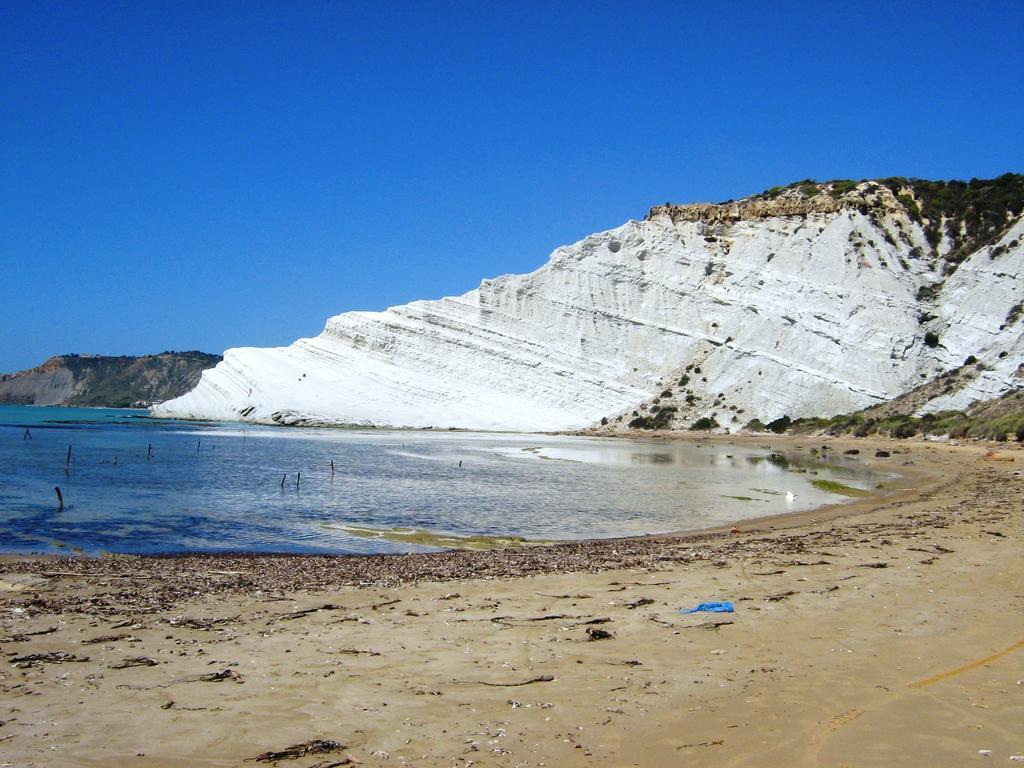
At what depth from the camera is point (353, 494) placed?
754 inches

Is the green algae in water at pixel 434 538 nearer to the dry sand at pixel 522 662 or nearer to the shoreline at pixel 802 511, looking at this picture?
the shoreline at pixel 802 511

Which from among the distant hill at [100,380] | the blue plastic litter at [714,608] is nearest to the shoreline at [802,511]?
the blue plastic litter at [714,608]

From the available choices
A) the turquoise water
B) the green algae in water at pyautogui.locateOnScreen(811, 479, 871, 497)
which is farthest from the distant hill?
the green algae in water at pyautogui.locateOnScreen(811, 479, 871, 497)

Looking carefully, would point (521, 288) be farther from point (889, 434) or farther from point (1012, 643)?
point (1012, 643)

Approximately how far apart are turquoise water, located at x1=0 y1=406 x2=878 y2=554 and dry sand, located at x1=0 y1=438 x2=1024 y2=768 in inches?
150

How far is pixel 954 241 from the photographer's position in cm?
5253

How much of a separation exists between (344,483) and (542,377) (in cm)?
3445

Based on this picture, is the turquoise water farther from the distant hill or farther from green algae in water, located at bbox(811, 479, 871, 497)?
the distant hill

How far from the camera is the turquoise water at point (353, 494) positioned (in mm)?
13211

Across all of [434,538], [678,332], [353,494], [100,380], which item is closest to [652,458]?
[353,494]

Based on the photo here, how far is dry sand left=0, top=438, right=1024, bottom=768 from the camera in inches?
160

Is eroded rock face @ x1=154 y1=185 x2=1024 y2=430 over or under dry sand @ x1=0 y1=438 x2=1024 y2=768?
over

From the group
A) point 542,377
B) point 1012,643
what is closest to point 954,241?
point 542,377

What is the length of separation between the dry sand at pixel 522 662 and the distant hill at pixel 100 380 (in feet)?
507
